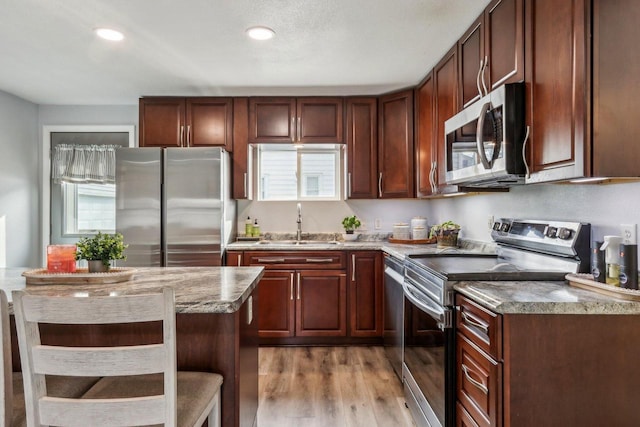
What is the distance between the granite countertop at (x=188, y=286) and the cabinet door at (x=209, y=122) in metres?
2.03

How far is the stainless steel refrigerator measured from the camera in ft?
11.5

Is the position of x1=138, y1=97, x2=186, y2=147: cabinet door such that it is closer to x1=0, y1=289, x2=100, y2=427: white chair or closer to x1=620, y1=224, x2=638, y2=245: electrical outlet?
x1=0, y1=289, x2=100, y2=427: white chair

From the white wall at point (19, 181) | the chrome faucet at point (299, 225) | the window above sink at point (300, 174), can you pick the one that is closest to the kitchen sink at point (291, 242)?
the chrome faucet at point (299, 225)

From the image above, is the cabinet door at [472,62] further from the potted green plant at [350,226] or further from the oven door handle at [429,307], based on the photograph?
the potted green plant at [350,226]

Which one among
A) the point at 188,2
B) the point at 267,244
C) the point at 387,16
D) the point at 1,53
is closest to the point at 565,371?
the point at 387,16

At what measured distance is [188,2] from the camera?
7.14 ft

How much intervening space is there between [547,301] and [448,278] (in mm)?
463

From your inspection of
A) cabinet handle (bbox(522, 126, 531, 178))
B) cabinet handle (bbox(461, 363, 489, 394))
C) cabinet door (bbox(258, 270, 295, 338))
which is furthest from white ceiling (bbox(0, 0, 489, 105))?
cabinet handle (bbox(461, 363, 489, 394))

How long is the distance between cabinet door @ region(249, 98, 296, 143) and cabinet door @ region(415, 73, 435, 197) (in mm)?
1184

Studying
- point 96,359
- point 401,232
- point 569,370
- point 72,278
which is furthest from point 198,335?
point 401,232

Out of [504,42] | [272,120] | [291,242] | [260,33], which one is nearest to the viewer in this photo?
[504,42]

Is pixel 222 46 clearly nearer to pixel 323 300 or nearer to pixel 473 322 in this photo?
pixel 323 300

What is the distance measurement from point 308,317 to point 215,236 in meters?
1.11

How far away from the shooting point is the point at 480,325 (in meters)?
1.51
